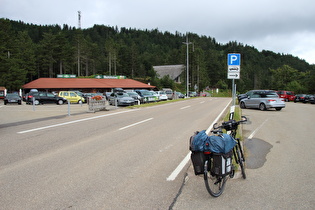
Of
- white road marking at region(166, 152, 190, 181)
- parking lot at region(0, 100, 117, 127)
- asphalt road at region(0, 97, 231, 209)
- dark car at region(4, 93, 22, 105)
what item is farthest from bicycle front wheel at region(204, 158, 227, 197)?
dark car at region(4, 93, 22, 105)

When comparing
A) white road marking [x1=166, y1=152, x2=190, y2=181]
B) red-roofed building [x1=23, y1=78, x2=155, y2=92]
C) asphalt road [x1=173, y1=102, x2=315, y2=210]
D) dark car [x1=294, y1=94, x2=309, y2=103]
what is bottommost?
asphalt road [x1=173, y1=102, x2=315, y2=210]

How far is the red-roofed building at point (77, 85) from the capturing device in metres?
51.4

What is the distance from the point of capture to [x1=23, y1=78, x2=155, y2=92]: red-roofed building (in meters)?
51.4

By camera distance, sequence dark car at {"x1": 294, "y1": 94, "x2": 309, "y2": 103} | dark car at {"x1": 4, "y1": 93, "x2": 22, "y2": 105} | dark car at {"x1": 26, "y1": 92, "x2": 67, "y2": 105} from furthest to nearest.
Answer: dark car at {"x1": 294, "y1": 94, "x2": 309, "y2": 103} → dark car at {"x1": 4, "y1": 93, "x2": 22, "y2": 105} → dark car at {"x1": 26, "y1": 92, "x2": 67, "y2": 105}

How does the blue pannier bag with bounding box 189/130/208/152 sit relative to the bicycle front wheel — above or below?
above

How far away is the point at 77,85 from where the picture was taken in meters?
54.2

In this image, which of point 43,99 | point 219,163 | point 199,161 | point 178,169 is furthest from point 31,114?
point 219,163

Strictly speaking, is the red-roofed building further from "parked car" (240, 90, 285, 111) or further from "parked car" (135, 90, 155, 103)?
"parked car" (240, 90, 285, 111)

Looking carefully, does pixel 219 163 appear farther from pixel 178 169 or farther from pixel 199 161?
pixel 178 169

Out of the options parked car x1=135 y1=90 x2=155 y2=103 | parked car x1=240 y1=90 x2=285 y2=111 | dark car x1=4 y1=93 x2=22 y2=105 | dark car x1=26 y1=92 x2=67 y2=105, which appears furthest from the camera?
parked car x1=135 y1=90 x2=155 y2=103

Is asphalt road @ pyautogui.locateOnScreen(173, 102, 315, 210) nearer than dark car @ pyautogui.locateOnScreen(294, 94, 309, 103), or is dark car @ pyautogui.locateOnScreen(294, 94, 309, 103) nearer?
asphalt road @ pyautogui.locateOnScreen(173, 102, 315, 210)

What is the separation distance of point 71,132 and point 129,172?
5.69 m

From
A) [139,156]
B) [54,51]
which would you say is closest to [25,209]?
[139,156]

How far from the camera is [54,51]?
76.1 meters
